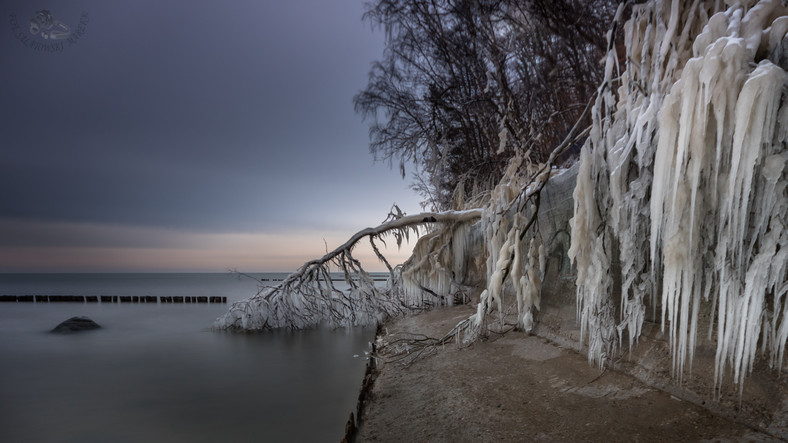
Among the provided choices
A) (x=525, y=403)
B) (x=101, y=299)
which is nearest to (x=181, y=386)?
(x=525, y=403)

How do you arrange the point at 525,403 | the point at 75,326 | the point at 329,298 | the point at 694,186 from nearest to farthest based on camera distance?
the point at 694,186 → the point at 525,403 → the point at 329,298 → the point at 75,326

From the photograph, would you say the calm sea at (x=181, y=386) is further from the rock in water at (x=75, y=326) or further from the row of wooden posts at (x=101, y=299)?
the row of wooden posts at (x=101, y=299)

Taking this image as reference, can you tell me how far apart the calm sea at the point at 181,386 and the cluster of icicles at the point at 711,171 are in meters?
3.10

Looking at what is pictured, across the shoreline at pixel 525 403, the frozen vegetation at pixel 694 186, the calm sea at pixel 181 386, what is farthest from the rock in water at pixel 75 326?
the frozen vegetation at pixel 694 186

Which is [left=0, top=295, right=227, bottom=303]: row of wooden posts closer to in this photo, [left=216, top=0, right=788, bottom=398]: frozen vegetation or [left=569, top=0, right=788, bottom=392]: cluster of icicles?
[left=216, top=0, right=788, bottom=398]: frozen vegetation

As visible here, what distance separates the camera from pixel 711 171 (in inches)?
72.6

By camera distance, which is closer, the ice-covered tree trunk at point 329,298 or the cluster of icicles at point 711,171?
the cluster of icicles at point 711,171

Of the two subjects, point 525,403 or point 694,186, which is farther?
point 525,403

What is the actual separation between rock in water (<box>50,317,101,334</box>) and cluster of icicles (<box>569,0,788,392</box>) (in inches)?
Result: 511

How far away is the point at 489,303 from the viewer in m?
3.98

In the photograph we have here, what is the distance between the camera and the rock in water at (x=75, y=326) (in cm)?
1027

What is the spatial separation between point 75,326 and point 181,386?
767 cm

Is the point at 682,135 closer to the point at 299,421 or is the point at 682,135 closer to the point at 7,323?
the point at 299,421

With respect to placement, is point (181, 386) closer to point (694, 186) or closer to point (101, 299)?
point (694, 186)
